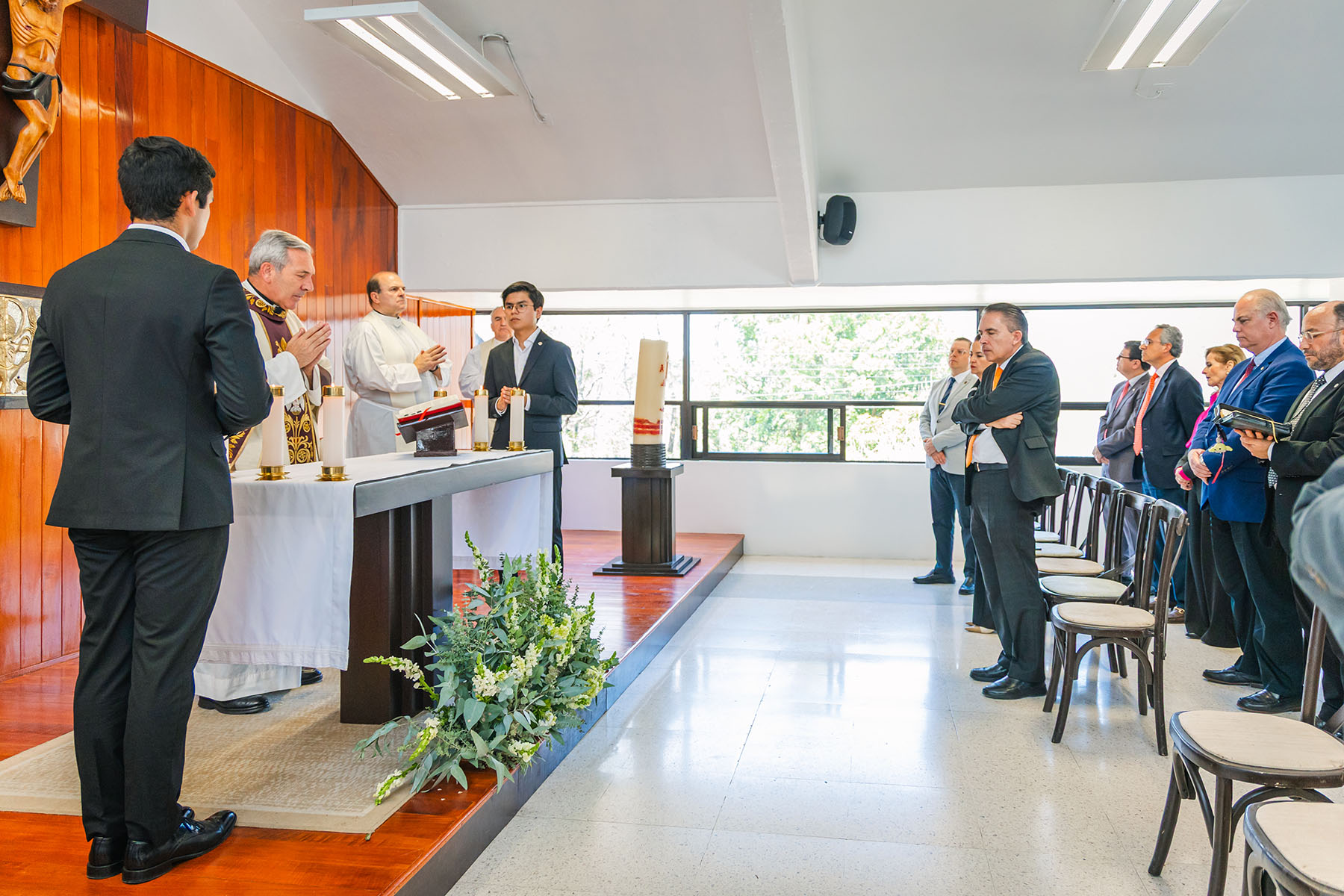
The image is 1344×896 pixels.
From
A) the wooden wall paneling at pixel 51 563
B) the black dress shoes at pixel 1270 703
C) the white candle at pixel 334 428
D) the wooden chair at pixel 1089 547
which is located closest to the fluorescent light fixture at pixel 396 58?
the wooden wall paneling at pixel 51 563

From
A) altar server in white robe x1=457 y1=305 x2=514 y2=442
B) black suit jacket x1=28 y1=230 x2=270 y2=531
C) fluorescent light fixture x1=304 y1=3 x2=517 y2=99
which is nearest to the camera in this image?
black suit jacket x1=28 y1=230 x2=270 y2=531

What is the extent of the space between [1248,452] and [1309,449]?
0.44m

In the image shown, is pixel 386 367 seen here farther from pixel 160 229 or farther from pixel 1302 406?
pixel 1302 406

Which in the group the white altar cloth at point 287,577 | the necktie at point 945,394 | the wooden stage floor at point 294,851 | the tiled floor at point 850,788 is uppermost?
the necktie at point 945,394

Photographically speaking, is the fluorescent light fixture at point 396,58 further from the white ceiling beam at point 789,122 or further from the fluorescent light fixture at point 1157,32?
the fluorescent light fixture at point 1157,32

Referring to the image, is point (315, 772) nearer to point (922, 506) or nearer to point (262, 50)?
point (262, 50)

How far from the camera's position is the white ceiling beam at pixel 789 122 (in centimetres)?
383

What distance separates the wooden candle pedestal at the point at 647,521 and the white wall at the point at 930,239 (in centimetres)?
168

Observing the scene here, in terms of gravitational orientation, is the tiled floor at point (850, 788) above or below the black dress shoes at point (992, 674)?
below

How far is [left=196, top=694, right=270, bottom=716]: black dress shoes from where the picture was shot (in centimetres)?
288

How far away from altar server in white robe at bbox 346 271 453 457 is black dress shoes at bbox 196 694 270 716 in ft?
3.94

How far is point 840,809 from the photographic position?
2592mm

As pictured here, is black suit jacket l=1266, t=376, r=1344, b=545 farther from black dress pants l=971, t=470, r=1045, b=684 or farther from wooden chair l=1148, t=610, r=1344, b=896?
wooden chair l=1148, t=610, r=1344, b=896

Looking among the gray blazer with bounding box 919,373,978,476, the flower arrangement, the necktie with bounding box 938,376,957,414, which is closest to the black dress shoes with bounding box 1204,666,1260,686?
the gray blazer with bounding box 919,373,978,476
